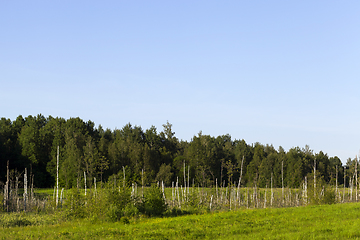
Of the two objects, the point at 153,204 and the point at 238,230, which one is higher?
the point at 238,230

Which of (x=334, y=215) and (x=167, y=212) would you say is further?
(x=167, y=212)

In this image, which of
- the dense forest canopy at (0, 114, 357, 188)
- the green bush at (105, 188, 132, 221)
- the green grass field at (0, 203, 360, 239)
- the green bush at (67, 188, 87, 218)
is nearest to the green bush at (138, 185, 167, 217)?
the green bush at (105, 188, 132, 221)

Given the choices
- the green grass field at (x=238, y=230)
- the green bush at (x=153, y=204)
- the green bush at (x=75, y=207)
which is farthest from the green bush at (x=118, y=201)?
the green bush at (x=75, y=207)

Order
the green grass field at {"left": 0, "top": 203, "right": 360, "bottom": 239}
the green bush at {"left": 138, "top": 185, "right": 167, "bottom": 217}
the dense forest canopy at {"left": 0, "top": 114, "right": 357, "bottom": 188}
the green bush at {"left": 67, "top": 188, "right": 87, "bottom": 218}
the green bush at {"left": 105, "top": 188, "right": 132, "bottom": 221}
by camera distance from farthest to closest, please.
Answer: the dense forest canopy at {"left": 0, "top": 114, "right": 357, "bottom": 188} → the green bush at {"left": 138, "top": 185, "right": 167, "bottom": 217} → the green bush at {"left": 67, "top": 188, "right": 87, "bottom": 218} → the green bush at {"left": 105, "top": 188, "right": 132, "bottom": 221} → the green grass field at {"left": 0, "top": 203, "right": 360, "bottom": 239}

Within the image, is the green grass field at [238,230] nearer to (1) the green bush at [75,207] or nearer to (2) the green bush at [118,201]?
(2) the green bush at [118,201]

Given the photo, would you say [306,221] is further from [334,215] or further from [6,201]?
[6,201]

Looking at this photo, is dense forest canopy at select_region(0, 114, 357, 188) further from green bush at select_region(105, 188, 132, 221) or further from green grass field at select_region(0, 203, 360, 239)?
green grass field at select_region(0, 203, 360, 239)

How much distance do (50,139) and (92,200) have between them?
6195 cm

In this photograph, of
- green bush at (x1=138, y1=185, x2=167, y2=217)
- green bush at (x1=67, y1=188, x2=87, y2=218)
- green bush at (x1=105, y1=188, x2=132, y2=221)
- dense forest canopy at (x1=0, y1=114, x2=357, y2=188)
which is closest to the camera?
green bush at (x1=105, y1=188, x2=132, y2=221)

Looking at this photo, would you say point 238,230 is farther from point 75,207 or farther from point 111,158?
point 111,158

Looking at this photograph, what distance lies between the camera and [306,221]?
23141 millimetres

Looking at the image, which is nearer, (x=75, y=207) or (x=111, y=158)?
(x=75, y=207)

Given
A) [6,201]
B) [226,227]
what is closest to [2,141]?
[6,201]

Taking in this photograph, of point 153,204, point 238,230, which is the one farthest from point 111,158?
point 238,230
